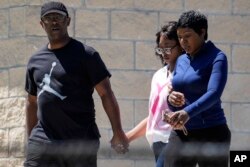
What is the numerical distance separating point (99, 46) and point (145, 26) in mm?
423

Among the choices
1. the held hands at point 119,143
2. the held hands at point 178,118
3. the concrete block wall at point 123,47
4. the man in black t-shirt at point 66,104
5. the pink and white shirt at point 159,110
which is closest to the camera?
the held hands at point 178,118

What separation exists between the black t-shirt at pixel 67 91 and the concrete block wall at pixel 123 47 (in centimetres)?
179

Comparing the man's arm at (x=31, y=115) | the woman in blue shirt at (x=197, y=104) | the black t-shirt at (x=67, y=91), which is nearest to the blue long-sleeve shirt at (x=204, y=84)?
the woman in blue shirt at (x=197, y=104)

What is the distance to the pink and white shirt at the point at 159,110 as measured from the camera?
6520mm

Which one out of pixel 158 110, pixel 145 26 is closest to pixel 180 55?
pixel 158 110

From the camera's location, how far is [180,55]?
257 inches

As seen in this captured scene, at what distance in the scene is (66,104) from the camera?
615 cm

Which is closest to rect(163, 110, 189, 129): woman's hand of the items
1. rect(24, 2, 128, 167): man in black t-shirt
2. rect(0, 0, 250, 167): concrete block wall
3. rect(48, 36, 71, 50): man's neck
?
rect(24, 2, 128, 167): man in black t-shirt

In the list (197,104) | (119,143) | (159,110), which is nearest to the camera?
(197,104)

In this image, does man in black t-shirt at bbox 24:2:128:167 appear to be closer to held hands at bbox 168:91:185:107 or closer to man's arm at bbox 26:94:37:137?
man's arm at bbox 26:94:37:137

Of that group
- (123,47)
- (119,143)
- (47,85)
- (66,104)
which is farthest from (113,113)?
(123,47)

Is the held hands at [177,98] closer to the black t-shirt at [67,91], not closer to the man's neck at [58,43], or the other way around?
the black t-shirt at [67,91]

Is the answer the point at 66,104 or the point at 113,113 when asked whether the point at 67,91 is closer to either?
the point at 66,104

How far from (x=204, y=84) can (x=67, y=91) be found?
0.87 metres
